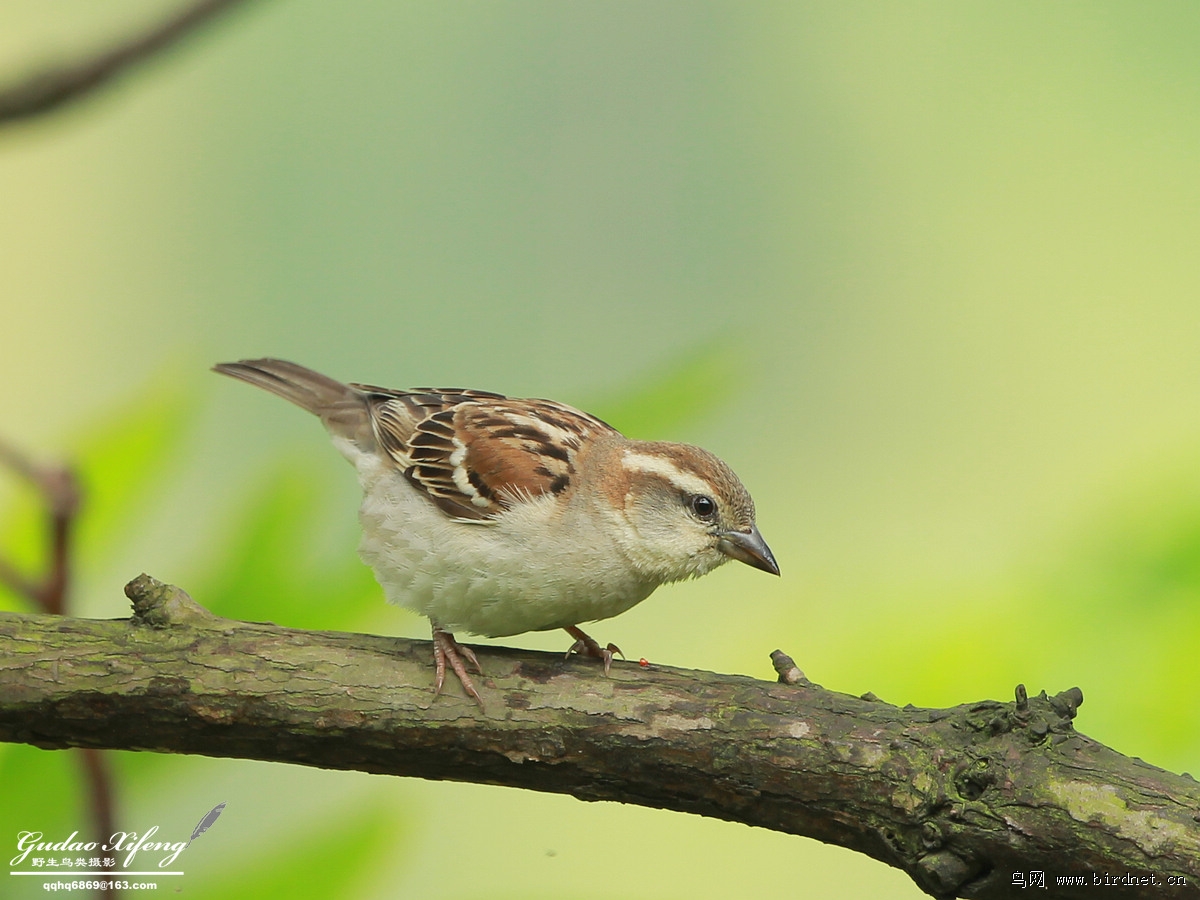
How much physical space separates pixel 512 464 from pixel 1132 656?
1.51 metres

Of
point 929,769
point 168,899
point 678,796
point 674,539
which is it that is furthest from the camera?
point 674,539

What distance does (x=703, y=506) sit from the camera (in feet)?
8.93

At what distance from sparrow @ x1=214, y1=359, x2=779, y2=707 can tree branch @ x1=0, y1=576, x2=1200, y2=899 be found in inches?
7.1

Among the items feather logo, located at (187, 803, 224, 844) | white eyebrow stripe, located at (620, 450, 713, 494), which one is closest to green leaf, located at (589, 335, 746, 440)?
white eyebrow stripe, located at (620, 450, 713, 494)

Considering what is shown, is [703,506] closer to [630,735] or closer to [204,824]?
[630,735]

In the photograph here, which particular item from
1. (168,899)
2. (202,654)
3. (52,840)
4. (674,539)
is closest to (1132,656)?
(674,539)

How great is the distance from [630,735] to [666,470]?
753mm

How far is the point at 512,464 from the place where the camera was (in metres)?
2.81

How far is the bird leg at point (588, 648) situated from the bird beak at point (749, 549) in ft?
1.27

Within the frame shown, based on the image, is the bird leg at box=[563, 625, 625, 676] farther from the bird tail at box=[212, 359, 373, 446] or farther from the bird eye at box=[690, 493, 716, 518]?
the bird tail at box=[212, 359, 373, 446]

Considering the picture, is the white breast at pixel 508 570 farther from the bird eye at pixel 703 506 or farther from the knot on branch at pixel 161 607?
the knot on branch at pixel 161 607

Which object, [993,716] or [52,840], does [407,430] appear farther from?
[993,716]

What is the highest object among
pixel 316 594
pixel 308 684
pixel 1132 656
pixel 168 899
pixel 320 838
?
pixel 1132 656

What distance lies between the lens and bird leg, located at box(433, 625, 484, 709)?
7.60 ft
